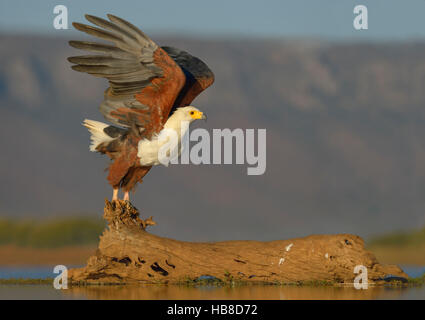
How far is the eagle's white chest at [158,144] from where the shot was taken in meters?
9.78

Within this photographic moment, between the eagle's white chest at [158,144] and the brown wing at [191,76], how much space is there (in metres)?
0.67

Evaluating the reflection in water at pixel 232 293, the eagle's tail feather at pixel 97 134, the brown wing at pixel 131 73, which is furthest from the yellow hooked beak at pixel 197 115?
the reflection in water at pixel 232 293

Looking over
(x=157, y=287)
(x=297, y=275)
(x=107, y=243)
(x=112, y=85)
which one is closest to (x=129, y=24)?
(x=112, y=85)

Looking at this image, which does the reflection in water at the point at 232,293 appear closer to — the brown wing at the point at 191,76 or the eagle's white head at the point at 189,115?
the eagle's white head at the point at 189,115

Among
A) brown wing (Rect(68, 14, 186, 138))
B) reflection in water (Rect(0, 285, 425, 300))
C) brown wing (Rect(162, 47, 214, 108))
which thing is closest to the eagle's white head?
brown wing (Rect(68, 14, 186, 138))

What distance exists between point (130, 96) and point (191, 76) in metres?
1.28

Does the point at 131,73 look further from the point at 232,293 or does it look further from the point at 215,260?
the point at 232,293

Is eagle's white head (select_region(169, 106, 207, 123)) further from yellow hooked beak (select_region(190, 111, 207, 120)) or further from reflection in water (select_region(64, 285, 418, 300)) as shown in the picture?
reflection in water (select_region(64, 285, 418, 300))

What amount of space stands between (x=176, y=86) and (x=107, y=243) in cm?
258

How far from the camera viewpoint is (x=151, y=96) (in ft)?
32.2

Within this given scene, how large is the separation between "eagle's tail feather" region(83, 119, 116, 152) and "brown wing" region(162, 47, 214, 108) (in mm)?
1234

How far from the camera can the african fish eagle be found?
30.8 feet

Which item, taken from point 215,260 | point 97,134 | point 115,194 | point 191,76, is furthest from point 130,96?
point 215,260

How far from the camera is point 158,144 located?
9.79 meters
